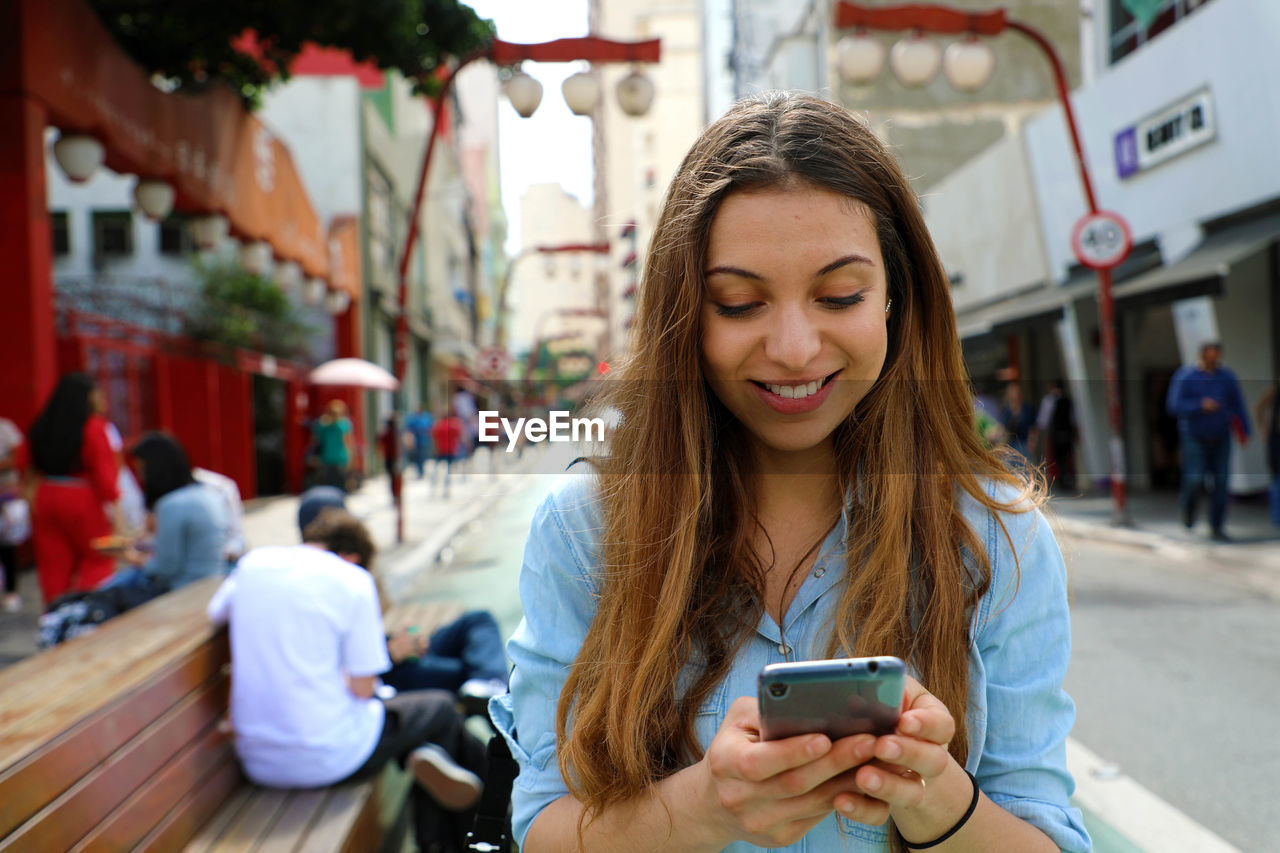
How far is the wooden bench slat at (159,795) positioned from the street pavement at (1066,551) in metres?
1.18

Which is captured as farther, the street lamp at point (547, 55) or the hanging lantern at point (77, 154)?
the street lamp at point (547, 55)

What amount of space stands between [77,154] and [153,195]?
1544mm

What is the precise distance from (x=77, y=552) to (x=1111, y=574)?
24.9 ft

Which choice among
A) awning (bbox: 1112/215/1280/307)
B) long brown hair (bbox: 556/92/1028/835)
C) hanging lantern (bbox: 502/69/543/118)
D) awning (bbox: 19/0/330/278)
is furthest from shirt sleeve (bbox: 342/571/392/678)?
awning (bbox: 1112/215/1280/307)

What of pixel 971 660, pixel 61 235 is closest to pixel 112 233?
pixel 61 235

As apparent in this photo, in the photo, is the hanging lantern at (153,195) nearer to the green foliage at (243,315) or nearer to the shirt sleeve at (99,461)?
the shirt sleeve at (99,461)

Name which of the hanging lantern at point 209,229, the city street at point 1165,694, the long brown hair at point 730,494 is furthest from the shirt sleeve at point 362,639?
the hanging lantern at point 209,229

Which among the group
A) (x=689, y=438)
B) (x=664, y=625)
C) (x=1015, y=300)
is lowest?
(x=664, y=625)

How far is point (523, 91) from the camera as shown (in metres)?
10.2

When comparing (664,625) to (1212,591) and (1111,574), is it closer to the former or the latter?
(1212,591)

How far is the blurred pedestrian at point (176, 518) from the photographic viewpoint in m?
5.39

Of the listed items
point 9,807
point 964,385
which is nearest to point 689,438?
point 964,385

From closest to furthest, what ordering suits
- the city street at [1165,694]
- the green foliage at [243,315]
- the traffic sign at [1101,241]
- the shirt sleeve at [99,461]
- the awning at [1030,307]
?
the city street at [1165,694] < the shirt sleeve at [99,461] < the traffic sign at [1101,241] < the awning at [1030,307] < the green foliage at [243,315]

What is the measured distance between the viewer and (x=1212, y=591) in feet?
24.5
